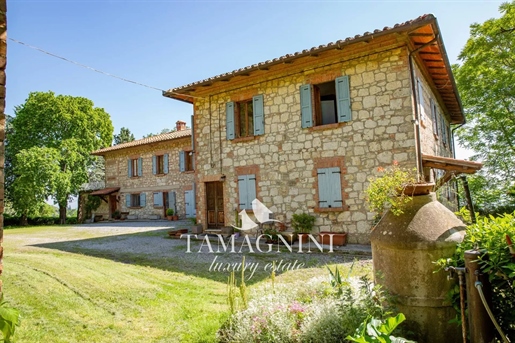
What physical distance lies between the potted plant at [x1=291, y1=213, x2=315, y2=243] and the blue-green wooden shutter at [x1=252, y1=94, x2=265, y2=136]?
2943 mm

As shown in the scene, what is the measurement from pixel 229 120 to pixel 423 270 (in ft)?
30.0

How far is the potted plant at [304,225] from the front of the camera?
919cm

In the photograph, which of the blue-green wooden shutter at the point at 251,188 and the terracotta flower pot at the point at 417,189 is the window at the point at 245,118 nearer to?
the blue-green wooden shutter at the point at 251,188

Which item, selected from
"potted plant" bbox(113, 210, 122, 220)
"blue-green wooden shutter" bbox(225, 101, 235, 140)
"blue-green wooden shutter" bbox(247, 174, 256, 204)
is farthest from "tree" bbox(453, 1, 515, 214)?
"potted plant" bbox(113, 210, 122, 220)

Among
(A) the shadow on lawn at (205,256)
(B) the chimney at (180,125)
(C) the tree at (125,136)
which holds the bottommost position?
(A) the shadow on lawn at (205,256)

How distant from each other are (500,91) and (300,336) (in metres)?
16.0

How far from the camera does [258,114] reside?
1040 centimetres

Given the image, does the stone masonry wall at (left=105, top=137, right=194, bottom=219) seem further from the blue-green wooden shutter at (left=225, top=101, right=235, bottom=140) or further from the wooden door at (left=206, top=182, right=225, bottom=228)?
the blue-green wooden shutter at (left=225, top=101, right=235, bottom=140)

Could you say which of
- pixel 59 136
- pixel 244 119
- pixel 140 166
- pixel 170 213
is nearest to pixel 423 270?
pixel 244 119

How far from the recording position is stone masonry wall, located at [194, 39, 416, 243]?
8.26m

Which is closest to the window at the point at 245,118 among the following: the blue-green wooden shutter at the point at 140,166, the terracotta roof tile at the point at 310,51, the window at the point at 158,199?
the terracotta roof tile at the point at 310,51

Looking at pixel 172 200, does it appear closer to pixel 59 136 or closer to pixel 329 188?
pixel 329 188

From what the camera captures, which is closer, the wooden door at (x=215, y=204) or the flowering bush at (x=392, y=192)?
the flowering bush at (x=392, y=192)

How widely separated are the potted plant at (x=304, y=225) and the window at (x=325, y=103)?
2.67 m
